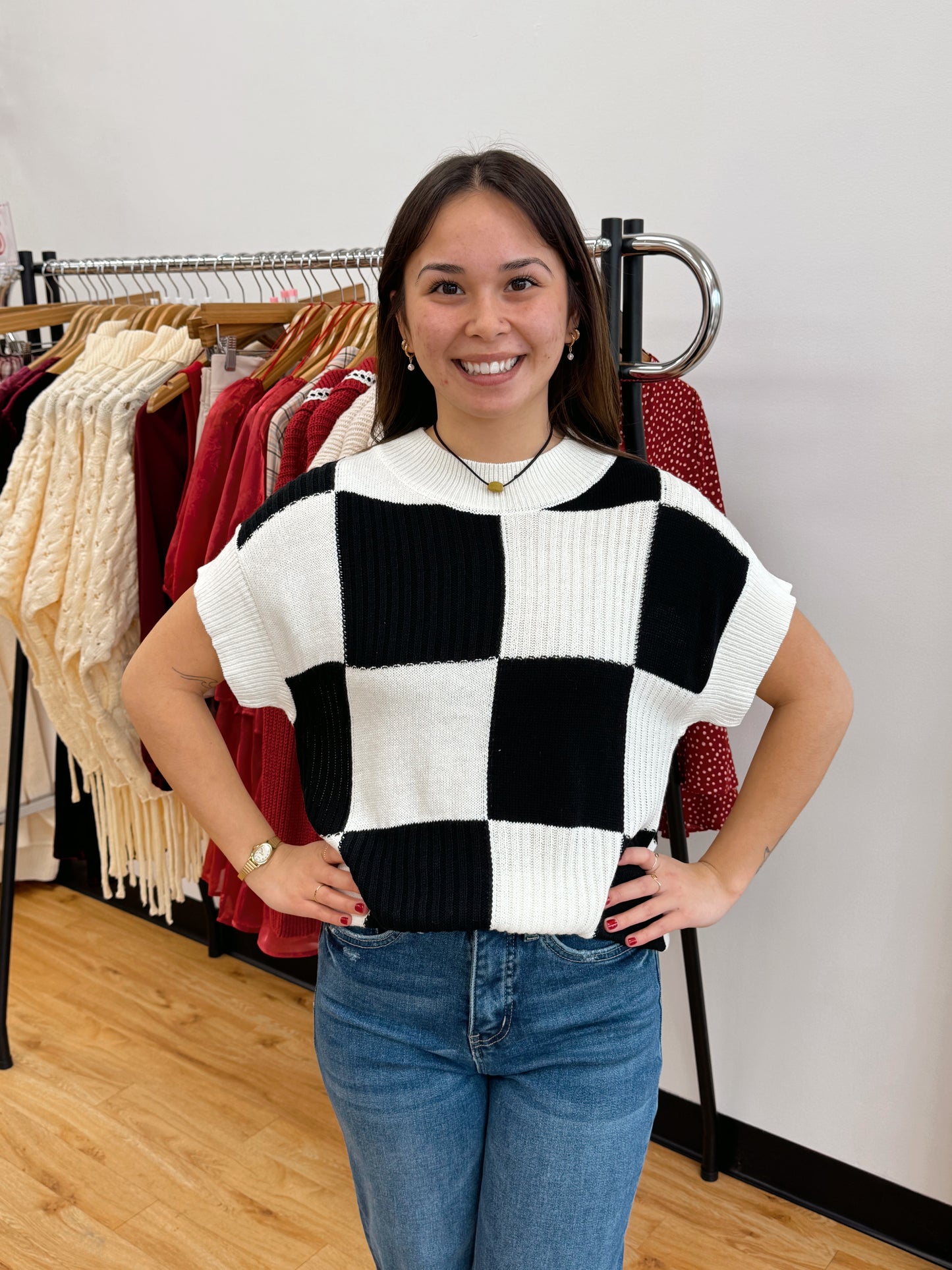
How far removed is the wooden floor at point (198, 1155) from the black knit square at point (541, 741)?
1.08 metres

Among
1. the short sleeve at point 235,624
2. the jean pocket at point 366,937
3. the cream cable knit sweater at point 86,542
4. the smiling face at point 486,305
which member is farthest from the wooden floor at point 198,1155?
the smiling face at point 486,305

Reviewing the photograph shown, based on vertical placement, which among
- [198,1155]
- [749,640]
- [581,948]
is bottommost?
[198,1155]

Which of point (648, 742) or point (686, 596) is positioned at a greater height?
point (686, 596)

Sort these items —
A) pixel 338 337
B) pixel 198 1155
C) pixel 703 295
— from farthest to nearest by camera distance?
1. pixel 198 1155
2. pixel 338 337
3. pixel 703 295

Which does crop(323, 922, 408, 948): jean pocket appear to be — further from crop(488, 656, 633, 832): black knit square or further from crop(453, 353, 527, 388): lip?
crop(453, 353, 527, 388): lip

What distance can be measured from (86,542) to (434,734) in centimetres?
103

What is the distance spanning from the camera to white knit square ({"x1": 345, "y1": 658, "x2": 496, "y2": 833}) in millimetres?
1060

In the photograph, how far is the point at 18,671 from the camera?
2066 millimetres

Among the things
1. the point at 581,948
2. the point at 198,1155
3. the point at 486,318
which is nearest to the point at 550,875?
the point at 581,948

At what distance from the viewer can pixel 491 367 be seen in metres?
1.05

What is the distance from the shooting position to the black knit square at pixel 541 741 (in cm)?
106

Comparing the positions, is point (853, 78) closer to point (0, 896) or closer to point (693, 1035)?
point (693, 1035)

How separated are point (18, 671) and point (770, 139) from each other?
61.7 inches

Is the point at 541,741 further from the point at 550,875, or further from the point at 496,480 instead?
the point at 496,480
